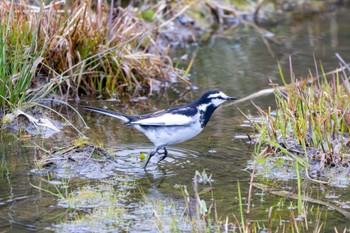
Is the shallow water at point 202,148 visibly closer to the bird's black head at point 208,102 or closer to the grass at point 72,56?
the grass at point 72,56

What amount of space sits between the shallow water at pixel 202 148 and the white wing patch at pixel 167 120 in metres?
0.45

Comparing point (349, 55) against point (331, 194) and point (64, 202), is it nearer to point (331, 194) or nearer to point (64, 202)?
point (331, 194)

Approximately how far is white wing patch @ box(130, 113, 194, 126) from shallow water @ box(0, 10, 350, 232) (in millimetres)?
452

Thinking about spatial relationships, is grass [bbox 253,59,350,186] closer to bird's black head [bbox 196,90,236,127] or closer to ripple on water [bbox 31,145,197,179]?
bird's black head [bbox 196,90,236,127]

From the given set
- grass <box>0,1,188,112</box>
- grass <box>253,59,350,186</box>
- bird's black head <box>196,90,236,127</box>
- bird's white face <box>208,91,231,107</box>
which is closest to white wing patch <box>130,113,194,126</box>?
bird's black head <box>196,90,236,127</box>

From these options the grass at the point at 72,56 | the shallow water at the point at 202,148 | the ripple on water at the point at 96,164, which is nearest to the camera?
the shallow water at the point at 202,148

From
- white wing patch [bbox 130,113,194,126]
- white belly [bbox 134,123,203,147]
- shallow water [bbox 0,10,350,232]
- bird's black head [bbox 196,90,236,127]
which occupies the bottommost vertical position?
shallow water [bbox 0,10,350,232]

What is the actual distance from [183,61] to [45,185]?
20.1ft

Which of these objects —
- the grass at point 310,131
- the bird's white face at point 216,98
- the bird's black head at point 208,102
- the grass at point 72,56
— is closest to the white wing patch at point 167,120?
the bird's black head at point 208,102

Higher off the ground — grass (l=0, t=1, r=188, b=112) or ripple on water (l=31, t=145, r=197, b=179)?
grass (l=0, t=1, r=188, b=112)

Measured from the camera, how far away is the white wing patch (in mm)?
7199

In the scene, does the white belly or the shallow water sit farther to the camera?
the white belly

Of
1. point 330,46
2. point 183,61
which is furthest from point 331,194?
point 330,46

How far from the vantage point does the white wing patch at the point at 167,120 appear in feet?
23.6
